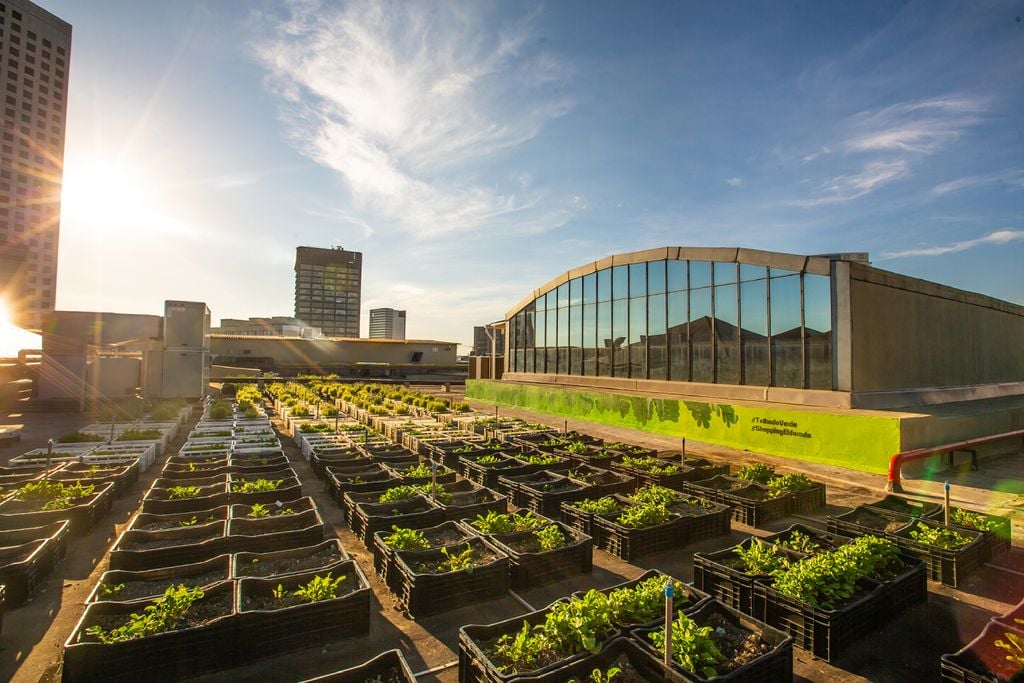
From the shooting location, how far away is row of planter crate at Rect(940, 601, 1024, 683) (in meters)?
4.10

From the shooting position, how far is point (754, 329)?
65.2 ft

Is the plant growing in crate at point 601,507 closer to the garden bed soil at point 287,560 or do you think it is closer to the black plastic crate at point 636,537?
the black plastic crate at point 636,537

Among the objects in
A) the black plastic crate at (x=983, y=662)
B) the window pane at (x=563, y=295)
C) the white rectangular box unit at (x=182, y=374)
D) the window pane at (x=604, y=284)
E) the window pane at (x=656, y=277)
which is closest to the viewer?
the black plastic crate at (x=983, y=662)

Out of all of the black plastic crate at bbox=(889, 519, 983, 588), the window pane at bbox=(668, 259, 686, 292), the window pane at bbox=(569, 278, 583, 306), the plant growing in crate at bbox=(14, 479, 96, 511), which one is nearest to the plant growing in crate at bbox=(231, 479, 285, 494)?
the plant growing in crate at bbox=(14, 479, 96, 511)

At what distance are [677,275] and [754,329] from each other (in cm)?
487

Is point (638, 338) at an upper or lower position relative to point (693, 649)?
upper

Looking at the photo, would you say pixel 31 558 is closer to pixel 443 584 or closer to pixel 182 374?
pixel 443 584

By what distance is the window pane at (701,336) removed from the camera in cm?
2161

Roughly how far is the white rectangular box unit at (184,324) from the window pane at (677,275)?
78.5ft

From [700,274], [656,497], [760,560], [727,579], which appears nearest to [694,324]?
[700,274]

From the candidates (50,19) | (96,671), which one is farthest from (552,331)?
(50,19)

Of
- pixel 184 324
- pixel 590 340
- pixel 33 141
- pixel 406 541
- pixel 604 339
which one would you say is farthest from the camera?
pixel 33 141

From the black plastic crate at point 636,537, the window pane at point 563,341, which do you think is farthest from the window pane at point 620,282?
the black plastic crate at point 636,537

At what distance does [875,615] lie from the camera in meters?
5.58
